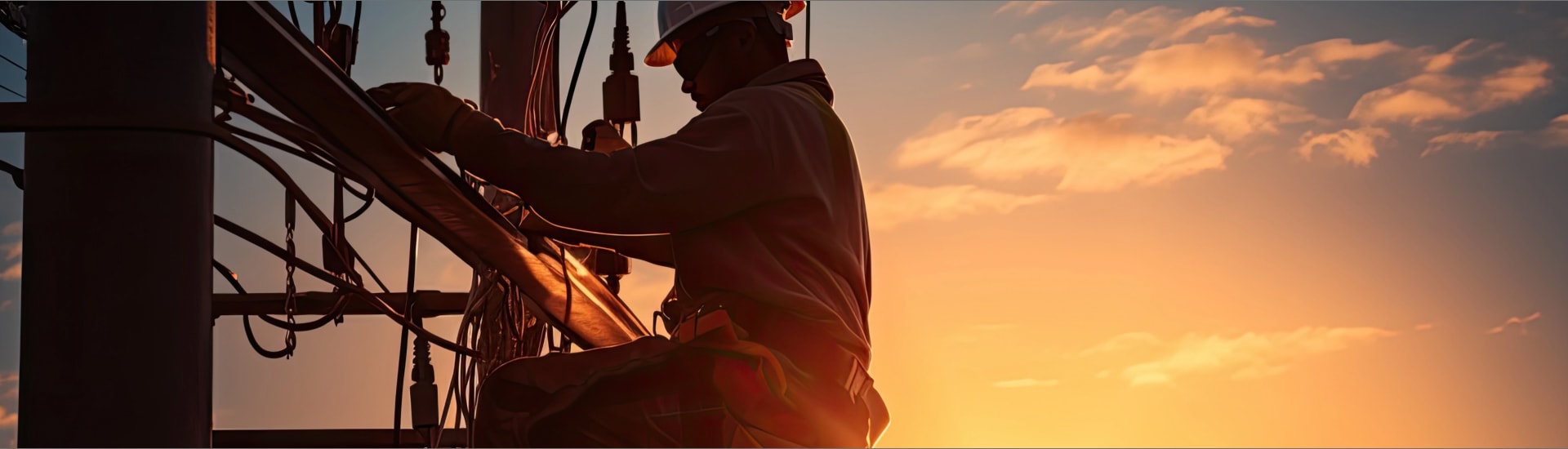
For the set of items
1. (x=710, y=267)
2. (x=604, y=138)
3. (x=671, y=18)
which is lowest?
(x=710, y=267)

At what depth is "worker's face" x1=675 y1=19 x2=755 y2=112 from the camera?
3.81 metres

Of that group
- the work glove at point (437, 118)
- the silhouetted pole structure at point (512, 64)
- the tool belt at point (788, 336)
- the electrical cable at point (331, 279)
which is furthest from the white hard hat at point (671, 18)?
the silhouetted pole structure at point (512, 64)

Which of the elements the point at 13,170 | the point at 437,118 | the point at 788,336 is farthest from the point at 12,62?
the point at 788,336

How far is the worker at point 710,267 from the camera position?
3.45 metres

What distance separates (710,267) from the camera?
3.58 meters

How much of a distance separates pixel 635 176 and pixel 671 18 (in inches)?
20.5

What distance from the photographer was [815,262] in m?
3.66

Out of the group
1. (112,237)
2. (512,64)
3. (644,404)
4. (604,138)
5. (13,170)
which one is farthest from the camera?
(512,64)

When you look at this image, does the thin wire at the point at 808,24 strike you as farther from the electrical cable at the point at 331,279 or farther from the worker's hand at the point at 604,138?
the electrical cable at the point at 331,279

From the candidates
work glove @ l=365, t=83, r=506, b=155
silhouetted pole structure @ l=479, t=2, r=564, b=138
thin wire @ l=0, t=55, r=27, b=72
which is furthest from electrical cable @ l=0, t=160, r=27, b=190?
silhouetted pole structure @ l=479, t=2, r=564, b=138

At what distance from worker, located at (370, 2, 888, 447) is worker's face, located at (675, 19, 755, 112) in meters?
0.04

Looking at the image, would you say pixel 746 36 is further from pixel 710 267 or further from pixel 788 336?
pixel 788 336

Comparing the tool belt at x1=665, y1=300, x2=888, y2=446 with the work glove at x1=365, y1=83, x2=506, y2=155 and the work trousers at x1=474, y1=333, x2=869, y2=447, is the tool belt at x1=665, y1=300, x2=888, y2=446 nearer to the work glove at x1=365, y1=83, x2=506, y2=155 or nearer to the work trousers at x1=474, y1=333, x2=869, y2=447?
the work trousers at x1=474, y1=333, x2=869, y2=447

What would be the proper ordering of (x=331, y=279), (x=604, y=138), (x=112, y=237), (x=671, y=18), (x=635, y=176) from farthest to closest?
(x=331, y=279) → (x=604, y=138) → (x=671, y=18) → (x=635, y=176) → (x=112, y=237)
